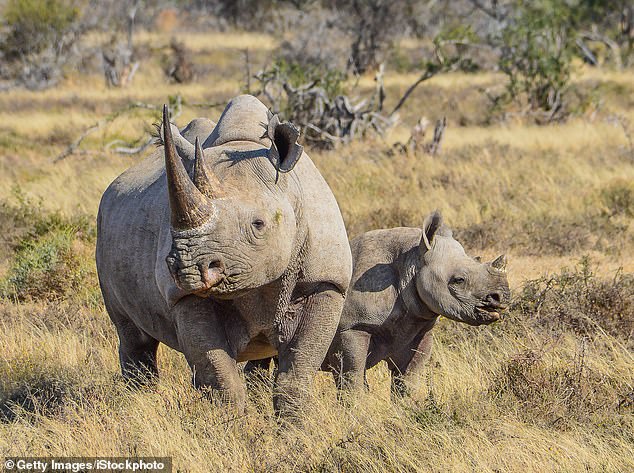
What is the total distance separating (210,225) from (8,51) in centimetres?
3100

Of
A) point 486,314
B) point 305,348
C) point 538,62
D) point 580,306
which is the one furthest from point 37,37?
point 305,348

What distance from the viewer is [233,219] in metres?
4.66

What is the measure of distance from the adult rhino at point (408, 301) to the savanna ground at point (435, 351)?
186 mm

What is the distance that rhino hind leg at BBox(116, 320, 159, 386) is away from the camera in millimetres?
6613

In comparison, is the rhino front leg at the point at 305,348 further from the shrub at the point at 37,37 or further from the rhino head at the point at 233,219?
the shrub at the point at 37,37

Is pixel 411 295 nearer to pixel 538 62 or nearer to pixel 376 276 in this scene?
pixel 376 276

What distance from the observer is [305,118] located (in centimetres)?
1734

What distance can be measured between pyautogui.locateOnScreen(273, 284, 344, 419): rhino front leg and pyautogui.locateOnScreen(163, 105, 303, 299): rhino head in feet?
1.63

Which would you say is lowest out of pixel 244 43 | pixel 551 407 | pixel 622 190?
pixel 244 43

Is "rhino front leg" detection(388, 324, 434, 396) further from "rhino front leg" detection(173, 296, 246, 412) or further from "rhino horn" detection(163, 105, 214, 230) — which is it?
"rhino horn" detection(163, 105, 214, 230)

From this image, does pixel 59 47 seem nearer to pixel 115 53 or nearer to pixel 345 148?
pixel 115 53

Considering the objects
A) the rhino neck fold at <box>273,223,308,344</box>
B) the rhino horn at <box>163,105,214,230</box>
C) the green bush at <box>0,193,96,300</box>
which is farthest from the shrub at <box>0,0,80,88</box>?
the rhino horn at <box>163,105,214,230</box>

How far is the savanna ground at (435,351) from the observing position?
5090 millimetres

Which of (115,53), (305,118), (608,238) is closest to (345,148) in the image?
(305,118)
